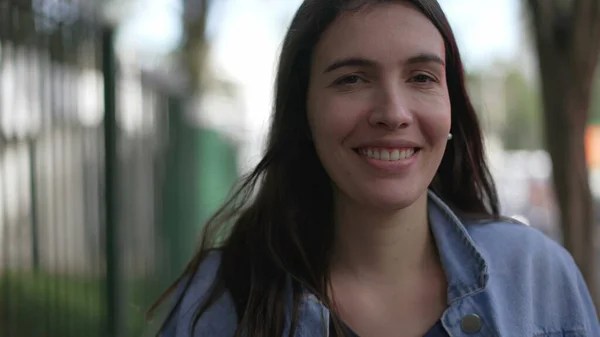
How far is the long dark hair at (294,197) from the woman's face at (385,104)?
0.07 meters

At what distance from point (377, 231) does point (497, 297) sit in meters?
0.36

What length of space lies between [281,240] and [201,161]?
553 cm

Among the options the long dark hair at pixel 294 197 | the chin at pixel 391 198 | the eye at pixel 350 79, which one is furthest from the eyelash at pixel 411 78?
the chin at pixel 391 198

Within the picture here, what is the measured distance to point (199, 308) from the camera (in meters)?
1.97

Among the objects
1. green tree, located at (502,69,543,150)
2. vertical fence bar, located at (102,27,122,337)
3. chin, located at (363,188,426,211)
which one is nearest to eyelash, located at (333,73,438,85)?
chin, located at (363,188,426,211)

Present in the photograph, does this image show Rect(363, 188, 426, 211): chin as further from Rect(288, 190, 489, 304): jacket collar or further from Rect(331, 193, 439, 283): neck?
Rect(288, 190, 489, 304): jacket collar

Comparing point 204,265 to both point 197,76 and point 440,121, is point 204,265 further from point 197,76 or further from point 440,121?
point 197,76

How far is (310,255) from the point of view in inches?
84.3

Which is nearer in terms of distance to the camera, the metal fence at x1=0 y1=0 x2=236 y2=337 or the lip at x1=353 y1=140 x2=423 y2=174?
the lip at x1=353 y1=140 x2=423 y2=174

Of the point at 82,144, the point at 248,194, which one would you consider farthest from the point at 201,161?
the point at 248,194

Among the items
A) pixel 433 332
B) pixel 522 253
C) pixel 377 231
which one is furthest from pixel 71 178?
pixel 522 253

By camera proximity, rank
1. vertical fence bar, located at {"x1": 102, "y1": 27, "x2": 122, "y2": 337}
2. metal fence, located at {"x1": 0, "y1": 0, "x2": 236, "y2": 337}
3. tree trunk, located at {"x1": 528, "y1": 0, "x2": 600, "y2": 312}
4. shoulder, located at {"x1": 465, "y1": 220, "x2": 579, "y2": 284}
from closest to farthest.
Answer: shoulder, located at {"x1": 465, "y1": 220, "x2": 579, "y2": 284} → metal fence, located at {"x1": 0, "y1": 0, "x2": 236, "y2": 337} → tree trunk, located at {"x1": 528, "y1": 0, "x2": 600, "y2": 312} → vertical fence bar, located at {"x1": 102, "y1": 27, "x2": 122, "y2": 337}

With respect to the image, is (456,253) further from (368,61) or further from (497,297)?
(368,61)

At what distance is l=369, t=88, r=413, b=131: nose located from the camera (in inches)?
72.1
